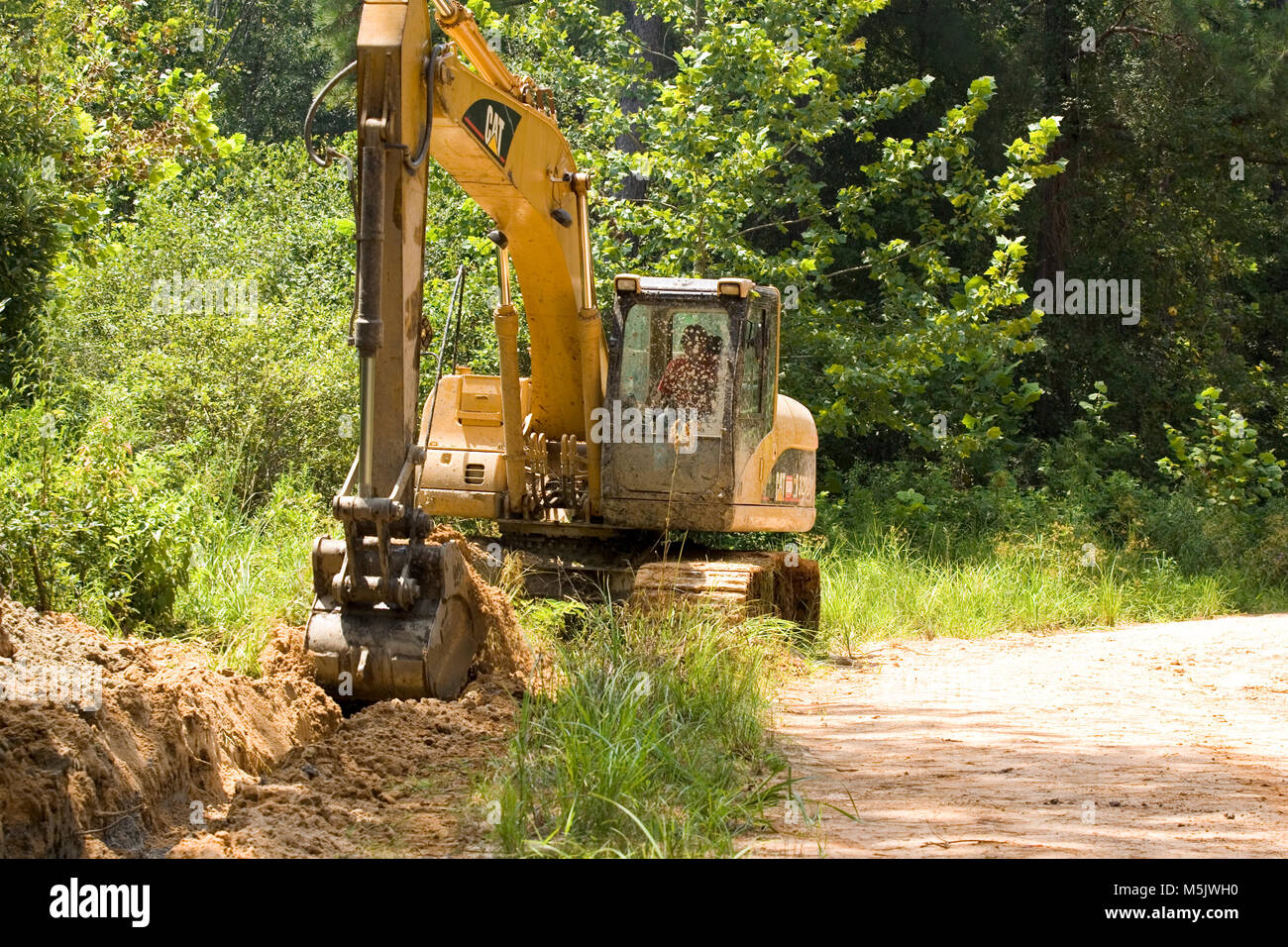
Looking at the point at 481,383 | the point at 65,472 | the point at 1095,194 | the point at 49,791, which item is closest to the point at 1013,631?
the point at 481,383

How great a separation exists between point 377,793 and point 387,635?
1078 mm

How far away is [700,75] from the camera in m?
14.4

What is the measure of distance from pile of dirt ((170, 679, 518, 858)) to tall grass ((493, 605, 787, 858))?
0.65ft

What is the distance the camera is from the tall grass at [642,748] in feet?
15.4

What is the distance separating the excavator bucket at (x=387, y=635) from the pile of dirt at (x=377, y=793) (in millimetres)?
123

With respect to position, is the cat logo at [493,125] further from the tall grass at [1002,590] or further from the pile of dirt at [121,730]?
the tall grass at [1002,590]

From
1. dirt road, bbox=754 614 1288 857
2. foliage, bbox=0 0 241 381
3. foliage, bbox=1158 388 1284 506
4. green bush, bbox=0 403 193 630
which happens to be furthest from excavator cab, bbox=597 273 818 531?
foliage, bbox=1158 388 1284 506

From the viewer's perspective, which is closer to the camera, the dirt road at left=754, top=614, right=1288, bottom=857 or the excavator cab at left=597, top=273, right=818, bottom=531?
the dirt road at left=754, top=614, right=1288, bottom=857

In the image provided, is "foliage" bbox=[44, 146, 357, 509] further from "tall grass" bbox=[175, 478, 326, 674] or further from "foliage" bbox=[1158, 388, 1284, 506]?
"foliage" bbox=[1158, 388, 1284, 506]

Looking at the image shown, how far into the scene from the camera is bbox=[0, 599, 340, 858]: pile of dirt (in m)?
4.52

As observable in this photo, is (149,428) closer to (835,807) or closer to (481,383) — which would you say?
(481,383)

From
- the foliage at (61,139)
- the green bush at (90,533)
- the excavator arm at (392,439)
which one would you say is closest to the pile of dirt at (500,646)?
the excavator arm at (392,439)

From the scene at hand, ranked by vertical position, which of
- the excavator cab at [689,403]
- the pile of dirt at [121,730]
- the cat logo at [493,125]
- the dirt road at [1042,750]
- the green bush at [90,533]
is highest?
the cat logo at [493,125]

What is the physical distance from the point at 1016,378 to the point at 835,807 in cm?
1620
